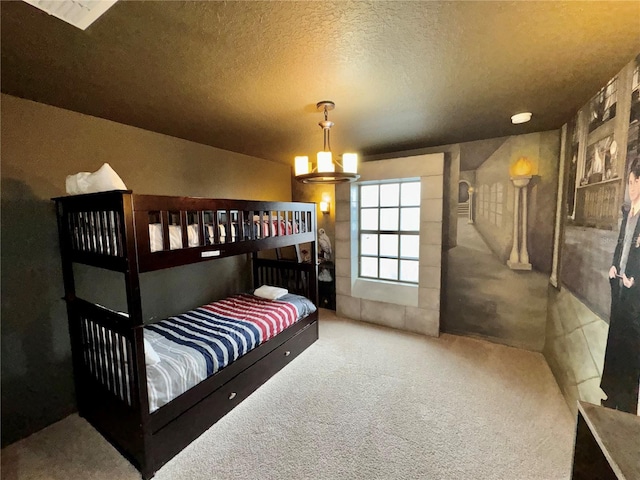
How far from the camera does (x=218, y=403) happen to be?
2.10 meters

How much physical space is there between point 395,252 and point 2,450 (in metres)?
4.13

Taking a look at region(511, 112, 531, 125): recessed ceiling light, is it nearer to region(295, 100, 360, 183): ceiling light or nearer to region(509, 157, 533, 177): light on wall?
region(509, 157, 533, 177): light on wall

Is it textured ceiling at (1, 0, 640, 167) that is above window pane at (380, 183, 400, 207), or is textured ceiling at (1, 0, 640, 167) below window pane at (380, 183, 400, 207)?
above

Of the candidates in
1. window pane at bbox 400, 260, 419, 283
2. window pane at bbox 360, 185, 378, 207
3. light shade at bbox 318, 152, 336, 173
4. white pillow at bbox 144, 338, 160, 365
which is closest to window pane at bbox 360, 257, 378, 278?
window pane at bbox 400, 260, 419, 283

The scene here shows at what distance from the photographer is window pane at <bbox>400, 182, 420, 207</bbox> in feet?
12.4

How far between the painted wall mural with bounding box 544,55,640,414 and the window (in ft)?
5.46

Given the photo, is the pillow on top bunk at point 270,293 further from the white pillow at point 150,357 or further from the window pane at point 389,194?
the window pane at point 389,194

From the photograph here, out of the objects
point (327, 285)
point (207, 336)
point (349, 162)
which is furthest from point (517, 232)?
point (207, 336)

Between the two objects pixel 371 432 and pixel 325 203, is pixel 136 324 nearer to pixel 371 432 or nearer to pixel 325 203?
pixel 371 432

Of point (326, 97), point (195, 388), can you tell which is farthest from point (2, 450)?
point (326, 97)

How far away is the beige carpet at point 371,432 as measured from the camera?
1.68 meters

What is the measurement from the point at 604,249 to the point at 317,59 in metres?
2.14

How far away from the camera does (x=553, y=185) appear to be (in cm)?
280

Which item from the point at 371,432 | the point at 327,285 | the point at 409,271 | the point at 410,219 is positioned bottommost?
the point at 371,432
